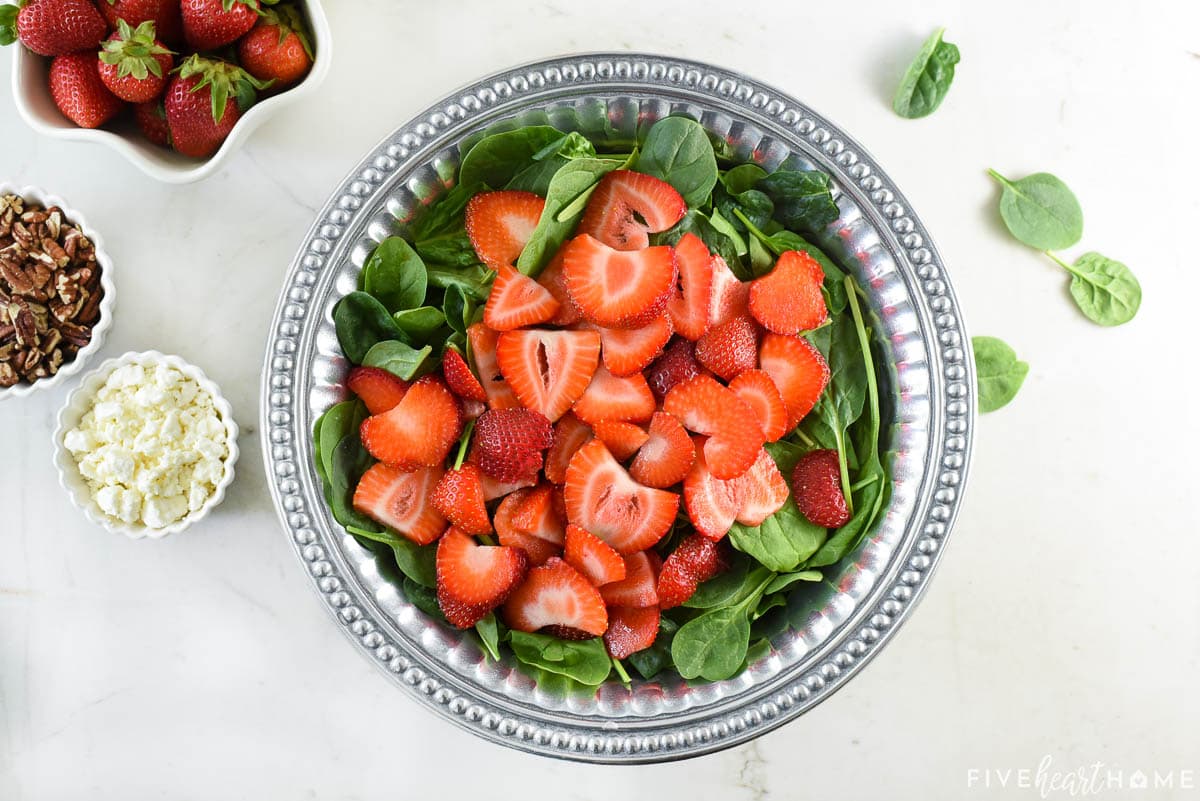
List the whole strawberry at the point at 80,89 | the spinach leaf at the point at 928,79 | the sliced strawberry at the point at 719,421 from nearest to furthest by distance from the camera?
the sliced strawberry at the point at 719,421, the whole strawberry at the point at 80,89, the spinach leaf at the point at 928,79

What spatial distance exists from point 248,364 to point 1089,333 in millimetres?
1326

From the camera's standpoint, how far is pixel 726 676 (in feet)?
3.80

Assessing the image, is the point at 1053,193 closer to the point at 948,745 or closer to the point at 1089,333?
the point at 1089,333

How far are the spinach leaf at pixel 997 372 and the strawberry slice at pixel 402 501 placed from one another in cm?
84

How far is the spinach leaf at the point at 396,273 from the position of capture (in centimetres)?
117

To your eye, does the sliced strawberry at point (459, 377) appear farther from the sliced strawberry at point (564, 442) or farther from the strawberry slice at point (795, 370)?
the strawberry slice at point (795, 370)

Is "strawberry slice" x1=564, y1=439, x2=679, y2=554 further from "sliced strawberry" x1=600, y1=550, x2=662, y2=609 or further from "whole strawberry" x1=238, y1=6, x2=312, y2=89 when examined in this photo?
"whole strawberry" x1=238, y1=6, x2=312, y2=89

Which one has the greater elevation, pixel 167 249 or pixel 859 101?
pixel 859 101

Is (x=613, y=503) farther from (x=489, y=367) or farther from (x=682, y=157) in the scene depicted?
(x=682, y=157)

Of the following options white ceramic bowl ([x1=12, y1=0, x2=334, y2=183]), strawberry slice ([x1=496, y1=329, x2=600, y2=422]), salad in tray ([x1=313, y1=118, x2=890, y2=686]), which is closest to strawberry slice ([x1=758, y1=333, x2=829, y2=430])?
salad in tray ([x1=313, y1=118, x2=890, y2=686])

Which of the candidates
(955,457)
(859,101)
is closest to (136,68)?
(859,101)

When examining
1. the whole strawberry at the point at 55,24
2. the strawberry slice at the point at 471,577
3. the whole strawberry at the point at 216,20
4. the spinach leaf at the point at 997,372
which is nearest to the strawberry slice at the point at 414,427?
the strawberry slice at the point at 471,577

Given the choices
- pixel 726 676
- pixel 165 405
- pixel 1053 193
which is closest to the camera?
pixel 726 676

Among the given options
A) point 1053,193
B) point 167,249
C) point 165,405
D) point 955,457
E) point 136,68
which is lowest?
point 165,405
